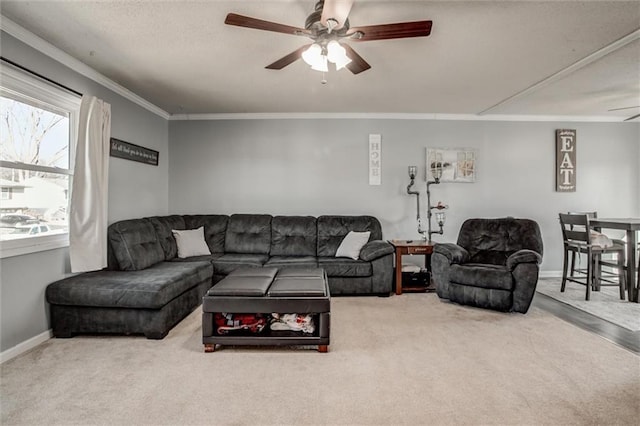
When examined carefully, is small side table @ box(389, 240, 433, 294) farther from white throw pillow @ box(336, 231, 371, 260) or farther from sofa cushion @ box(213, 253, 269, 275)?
sofa cushion @ box(213, 253, 269, 275)

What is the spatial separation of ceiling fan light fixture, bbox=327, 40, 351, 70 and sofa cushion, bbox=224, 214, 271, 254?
2.79 meters

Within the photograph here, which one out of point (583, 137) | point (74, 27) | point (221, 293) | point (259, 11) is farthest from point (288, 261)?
point (583, 137)

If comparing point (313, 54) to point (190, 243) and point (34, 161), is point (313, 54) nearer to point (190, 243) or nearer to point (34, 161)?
point (34, 161)

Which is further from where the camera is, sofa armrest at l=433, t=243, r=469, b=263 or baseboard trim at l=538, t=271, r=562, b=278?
baseboard trim at l=538, t=271, r=562, b=278

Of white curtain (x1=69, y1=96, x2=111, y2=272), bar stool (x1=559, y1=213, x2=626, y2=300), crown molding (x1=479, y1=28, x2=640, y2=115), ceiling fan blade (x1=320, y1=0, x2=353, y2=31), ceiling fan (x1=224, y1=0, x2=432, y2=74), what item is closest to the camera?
ceiling fan blade (x1=320, y1=0, x2=353, y2=31)

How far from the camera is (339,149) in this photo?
499 cm

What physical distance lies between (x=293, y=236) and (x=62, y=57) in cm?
307

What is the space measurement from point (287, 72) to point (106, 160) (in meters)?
2.02

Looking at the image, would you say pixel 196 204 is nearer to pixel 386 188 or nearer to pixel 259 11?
pixel 386 188

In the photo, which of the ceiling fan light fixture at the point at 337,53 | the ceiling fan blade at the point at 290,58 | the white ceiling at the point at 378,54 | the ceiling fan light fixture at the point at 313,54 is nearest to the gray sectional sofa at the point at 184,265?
the white ceiling at the point at 378,54

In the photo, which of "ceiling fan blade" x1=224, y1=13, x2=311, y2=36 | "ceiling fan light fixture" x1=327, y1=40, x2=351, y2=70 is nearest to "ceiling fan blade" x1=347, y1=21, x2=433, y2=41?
"ceiling fan light fixture" x1=327, y1=40, x2=351, y2=70

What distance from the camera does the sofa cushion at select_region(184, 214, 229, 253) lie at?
460cm

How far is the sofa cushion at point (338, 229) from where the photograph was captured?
14.8 feet

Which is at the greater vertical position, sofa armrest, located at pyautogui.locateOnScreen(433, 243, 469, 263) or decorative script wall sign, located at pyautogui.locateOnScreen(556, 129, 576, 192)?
decorative script wall sign, located at pyautogui.locateOnScreen(556, 129, 576, 192)
